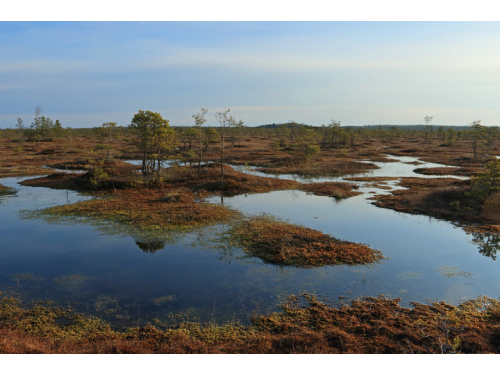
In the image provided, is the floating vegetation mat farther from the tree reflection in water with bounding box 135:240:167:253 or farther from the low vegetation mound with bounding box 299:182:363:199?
the low vegetation mound with bounding box 299:182:363:199

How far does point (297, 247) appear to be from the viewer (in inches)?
687

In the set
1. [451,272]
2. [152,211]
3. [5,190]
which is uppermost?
[5,190]

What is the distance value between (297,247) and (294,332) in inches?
292

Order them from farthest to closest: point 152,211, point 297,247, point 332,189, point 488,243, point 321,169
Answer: point 321,169, point 332,189, point 152,211, point 488,243, point 297,247

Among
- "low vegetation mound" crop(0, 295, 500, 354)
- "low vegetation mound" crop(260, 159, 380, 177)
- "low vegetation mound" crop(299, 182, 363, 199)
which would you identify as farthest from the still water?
"low vegetation mound" crop(260, 159, 380, 177)

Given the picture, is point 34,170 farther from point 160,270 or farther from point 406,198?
point 406,198

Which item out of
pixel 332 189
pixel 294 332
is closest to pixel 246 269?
pixel 294 332

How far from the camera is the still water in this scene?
12.3m

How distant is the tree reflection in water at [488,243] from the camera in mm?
17594

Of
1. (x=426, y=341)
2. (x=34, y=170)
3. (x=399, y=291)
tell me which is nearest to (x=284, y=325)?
(x=426, y=341)

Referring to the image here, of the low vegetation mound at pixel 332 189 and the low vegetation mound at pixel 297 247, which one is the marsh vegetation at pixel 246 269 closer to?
the low vegetation mound at pixel 297 247

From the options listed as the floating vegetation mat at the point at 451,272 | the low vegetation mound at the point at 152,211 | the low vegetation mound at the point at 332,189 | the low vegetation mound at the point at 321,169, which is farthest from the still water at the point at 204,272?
the low vegetation mound at the point at 321,169

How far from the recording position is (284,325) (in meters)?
10.7

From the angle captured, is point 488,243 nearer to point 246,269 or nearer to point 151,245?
point 246,269
